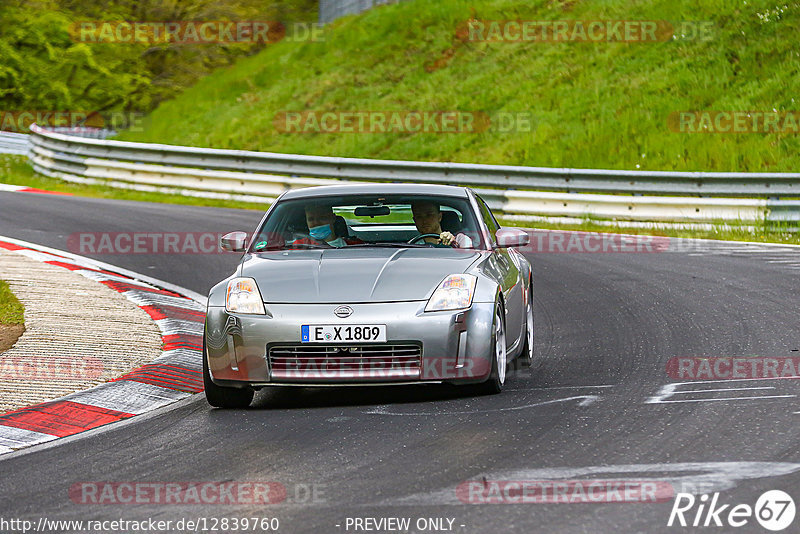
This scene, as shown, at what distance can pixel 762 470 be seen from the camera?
5305mm

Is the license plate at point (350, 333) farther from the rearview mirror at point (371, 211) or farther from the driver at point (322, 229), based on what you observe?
the rearview mirror at point (371, 211)

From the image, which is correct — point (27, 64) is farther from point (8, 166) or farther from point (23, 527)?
point (23, 527)

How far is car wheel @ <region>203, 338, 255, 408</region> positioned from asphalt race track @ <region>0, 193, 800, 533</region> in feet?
0.33

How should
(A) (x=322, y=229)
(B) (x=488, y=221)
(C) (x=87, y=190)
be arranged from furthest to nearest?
1. (C) (x=87, y=190)
2. (B) (x=488, y=221)
3. (A) (x=322, y=229)

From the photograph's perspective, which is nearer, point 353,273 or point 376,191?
point 353,273

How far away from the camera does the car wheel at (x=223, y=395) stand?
7.38 metres

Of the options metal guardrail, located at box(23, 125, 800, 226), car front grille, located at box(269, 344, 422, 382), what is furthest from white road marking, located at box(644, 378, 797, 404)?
metal guardrail, located at box(23, 125, 800, 226)

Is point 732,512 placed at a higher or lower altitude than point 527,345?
lower

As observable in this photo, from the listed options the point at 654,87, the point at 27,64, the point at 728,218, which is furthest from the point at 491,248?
the point at 27,64

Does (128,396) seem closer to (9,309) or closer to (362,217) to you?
(362,217)

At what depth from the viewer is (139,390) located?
7961mm

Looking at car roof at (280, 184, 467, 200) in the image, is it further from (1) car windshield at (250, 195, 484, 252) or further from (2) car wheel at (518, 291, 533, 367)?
(2) car wheel at (518, 291, 533, 367)

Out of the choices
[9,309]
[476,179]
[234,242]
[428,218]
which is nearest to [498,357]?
[428,218]

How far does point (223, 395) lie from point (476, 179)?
1419 cm
